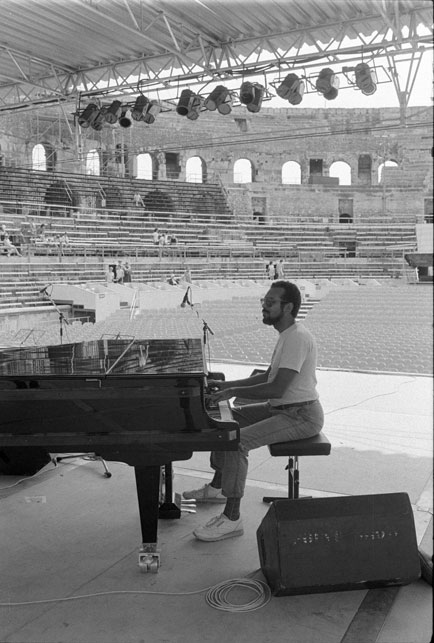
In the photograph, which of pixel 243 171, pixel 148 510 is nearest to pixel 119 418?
pixel 148 510

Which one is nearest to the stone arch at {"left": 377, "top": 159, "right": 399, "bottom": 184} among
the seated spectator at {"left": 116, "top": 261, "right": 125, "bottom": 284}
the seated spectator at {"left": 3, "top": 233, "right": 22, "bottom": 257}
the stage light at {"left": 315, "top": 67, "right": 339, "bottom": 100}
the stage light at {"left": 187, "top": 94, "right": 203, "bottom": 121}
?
the seated spectator at {"left": 116, "top": 261, "right": 125, "bottom": 284}

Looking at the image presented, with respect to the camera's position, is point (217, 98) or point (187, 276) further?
point (187, 276)

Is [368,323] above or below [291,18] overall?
below

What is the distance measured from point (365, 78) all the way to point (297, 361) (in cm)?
711

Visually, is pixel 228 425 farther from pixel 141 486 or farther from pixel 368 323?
pixel 368 323

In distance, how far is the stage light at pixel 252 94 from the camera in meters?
9.28

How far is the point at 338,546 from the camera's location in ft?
7.58

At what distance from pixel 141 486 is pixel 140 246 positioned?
1624 centimetres

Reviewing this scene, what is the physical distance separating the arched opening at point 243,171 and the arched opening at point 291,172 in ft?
4.66

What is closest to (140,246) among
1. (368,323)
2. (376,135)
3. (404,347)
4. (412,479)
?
(368,323)

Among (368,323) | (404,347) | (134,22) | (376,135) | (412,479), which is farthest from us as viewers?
(376,135)

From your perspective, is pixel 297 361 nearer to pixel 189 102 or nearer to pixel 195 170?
pixel 189 102

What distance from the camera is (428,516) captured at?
10.0 ft

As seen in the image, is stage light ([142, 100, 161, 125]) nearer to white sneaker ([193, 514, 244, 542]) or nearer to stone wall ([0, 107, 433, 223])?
white sneaker ([193, 514, 244, 542])
